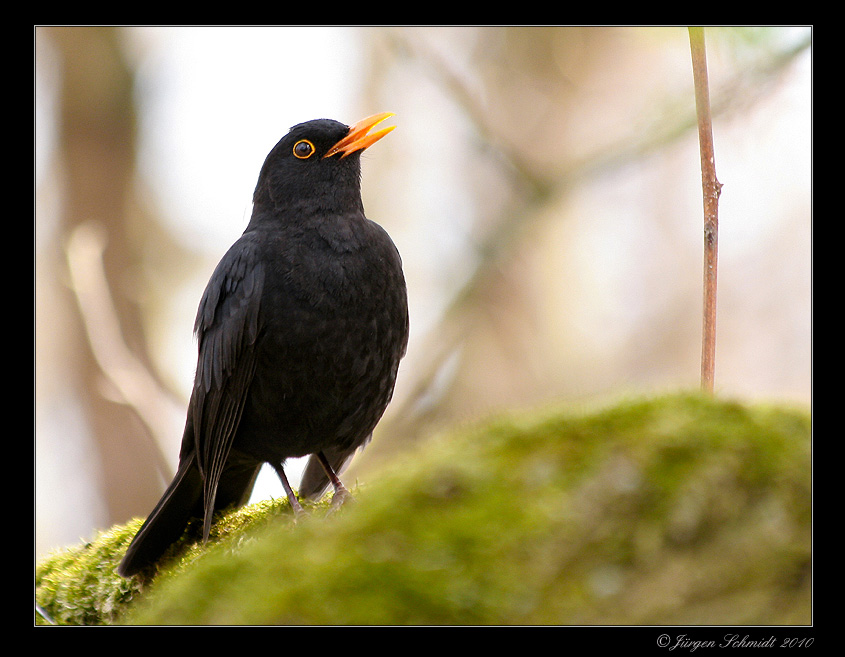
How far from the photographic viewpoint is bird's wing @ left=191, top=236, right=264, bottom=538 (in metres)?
3.74

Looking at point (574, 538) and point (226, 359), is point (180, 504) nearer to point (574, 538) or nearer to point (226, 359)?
point (226, 359)

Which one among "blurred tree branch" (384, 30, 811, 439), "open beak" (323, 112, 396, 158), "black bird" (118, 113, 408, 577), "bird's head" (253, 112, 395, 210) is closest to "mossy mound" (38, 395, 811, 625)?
"black bird" (118, 113, 408, 577)

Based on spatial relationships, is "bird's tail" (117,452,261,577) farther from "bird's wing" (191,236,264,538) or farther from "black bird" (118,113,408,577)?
"bird's wing" (191,236,264,538)

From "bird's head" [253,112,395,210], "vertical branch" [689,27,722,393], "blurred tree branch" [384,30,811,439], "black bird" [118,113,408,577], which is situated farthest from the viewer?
"blurred tree branch" [384,30,811,439]

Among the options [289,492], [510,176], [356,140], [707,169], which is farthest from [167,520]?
[510,176]

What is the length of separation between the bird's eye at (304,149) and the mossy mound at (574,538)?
9.20 feet

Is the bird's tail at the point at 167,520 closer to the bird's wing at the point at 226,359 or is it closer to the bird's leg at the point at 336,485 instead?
the bird's wing at the point at 226,359

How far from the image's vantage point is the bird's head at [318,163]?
422cm

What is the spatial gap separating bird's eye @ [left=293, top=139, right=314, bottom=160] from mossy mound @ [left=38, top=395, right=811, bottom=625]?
9.20 feet

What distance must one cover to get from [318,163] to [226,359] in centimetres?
129

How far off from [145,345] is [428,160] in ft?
12.4

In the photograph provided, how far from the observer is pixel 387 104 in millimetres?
8781
